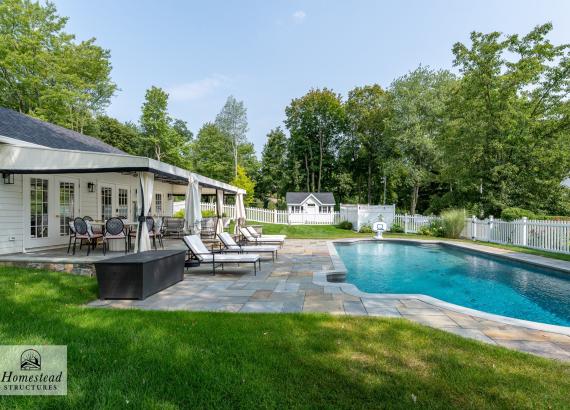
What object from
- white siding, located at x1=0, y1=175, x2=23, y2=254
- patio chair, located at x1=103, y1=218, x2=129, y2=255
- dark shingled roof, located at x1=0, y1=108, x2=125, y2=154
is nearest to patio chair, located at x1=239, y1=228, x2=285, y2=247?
patio chair, located at x1=103, y1=218, x2=129, y2=255

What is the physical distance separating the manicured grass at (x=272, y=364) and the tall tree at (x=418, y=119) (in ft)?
81.1

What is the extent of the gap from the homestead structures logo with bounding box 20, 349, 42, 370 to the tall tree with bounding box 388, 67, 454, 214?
87.4 ft

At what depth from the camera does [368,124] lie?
33500 mm

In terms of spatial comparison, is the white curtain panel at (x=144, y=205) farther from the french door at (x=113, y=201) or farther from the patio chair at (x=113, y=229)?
the french door at (x=113, y=201)

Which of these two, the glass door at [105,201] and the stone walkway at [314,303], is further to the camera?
the glass door at [105,201]

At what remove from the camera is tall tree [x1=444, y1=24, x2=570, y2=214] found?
14.7m

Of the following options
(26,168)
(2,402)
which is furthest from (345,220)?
(2,402)

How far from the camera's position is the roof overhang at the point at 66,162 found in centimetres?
705

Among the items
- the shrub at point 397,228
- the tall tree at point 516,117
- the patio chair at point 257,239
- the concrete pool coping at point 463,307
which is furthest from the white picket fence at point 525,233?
the patio chair at point 257,239

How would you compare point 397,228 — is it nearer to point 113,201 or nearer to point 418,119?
point 418,119

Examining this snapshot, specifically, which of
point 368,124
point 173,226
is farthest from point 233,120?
point 173,226

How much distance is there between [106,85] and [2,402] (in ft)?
101

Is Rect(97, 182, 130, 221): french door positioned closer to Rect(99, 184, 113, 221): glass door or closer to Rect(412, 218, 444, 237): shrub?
Rect(99, 184, 113, 221): glass door

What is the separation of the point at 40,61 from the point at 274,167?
2263 centimetres
